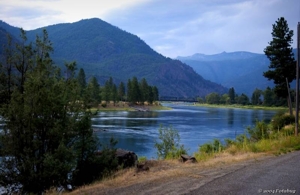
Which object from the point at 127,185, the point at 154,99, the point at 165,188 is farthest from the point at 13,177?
the point at 154,99

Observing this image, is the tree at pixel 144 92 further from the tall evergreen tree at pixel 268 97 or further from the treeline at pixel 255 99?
the tall evergreen tree at pixel 268 97

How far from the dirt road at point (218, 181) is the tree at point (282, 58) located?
26887 mm

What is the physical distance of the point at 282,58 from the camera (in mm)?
36969

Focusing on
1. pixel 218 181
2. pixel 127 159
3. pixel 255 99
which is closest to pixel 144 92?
pixel 255 99

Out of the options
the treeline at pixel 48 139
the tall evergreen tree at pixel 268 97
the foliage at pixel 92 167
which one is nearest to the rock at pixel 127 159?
the treeline at pixel 48 139

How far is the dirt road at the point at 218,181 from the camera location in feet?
27.3

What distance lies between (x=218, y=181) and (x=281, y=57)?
104 feet

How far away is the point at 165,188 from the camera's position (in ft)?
29.3

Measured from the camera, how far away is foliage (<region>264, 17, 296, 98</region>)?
37.0 meters

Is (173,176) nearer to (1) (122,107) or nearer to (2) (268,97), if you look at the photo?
(1) (122,107)

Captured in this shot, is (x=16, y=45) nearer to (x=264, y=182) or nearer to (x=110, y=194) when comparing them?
(x=110, y=194)

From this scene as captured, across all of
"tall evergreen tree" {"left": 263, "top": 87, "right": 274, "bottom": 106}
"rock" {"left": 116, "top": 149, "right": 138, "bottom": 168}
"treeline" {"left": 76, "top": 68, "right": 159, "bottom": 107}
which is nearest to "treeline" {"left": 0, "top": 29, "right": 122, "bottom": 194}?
"rock" {"left": 116, "top": 149, "right": 138, "bottom": 168}

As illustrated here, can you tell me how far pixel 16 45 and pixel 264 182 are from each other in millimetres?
14228

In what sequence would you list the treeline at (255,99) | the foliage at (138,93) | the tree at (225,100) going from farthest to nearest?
the tree at (225,100), the treeline at (255,99), the foliage at (138,93)
